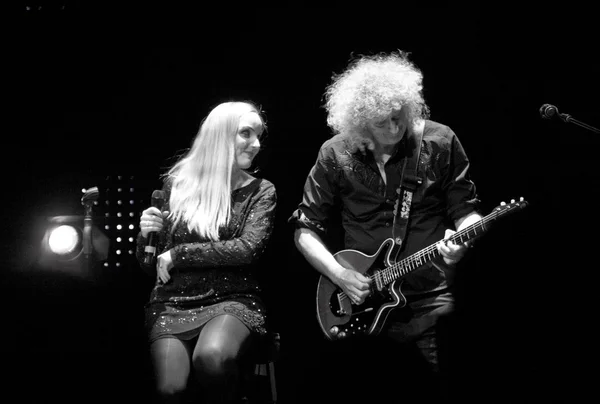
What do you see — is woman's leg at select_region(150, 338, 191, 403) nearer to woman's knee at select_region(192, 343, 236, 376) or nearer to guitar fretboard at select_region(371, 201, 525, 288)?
woman's knee at select_region(192, 343, 236, 376)

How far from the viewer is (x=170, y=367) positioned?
3.07 metres

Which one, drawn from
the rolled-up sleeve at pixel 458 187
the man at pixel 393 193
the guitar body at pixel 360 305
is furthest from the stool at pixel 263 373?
the rolled-up sleeve at pixel 458 187

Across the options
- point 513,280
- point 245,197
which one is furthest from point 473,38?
point 513,280

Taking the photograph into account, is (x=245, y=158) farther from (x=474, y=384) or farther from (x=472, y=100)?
(x=474, y=384)

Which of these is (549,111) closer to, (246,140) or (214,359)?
(246,140)

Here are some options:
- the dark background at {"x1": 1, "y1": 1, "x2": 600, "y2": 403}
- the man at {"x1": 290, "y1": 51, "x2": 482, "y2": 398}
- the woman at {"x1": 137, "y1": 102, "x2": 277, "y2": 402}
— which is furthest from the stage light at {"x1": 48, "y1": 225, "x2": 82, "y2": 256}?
the man at {"x1": 290, "y1": 51, "x2": 482, "y2": 398}

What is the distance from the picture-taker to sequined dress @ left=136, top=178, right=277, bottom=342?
3242mm

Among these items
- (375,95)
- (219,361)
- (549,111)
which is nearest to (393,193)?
(375,95)

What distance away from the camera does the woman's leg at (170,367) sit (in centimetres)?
303

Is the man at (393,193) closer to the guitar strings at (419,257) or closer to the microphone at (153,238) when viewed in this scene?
the guitar strings at (419,257)

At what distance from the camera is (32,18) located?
14.5 ft

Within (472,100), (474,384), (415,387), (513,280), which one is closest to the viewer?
(513,280)

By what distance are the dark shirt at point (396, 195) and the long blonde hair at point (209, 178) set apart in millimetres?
463

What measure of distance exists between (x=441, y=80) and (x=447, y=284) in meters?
1.46
